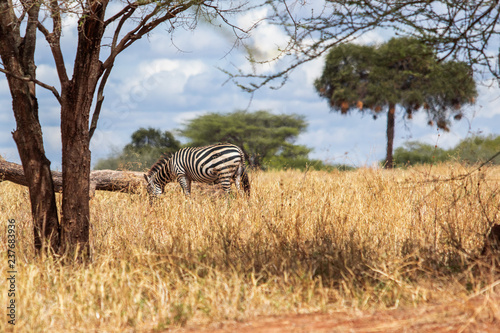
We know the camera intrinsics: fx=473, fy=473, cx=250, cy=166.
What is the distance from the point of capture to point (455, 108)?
1094 inches

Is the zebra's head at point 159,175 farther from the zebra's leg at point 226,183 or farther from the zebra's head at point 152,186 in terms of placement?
the zebra's leg at point 226,183

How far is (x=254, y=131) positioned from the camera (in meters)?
32.6

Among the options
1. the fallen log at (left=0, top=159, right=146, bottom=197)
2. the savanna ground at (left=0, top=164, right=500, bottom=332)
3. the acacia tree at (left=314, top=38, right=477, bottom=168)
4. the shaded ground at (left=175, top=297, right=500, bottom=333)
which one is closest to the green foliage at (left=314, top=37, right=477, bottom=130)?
the acacia tree at (left=314, top=38, right=477, bottom=168)

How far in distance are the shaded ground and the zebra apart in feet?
21.6

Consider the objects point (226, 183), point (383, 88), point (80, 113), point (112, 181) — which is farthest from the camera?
point (383, 88)

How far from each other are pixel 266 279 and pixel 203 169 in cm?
628

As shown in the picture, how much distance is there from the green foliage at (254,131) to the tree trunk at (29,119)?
25802 mm

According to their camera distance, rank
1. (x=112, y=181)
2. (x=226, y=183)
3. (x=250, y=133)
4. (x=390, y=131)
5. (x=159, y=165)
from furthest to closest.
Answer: (x=250, y=133)
(x=390, y=131)
(x=159, y=165)
(x=226, y=183)
(x=112, y=181)

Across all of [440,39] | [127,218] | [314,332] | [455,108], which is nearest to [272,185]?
[127,218]

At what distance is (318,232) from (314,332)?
102 inches

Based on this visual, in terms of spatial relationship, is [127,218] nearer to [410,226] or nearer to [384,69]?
[410,226]

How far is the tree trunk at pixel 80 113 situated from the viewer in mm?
4988

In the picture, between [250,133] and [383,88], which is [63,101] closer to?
[383,88]

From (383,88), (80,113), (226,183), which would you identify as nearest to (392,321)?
(80,113)
